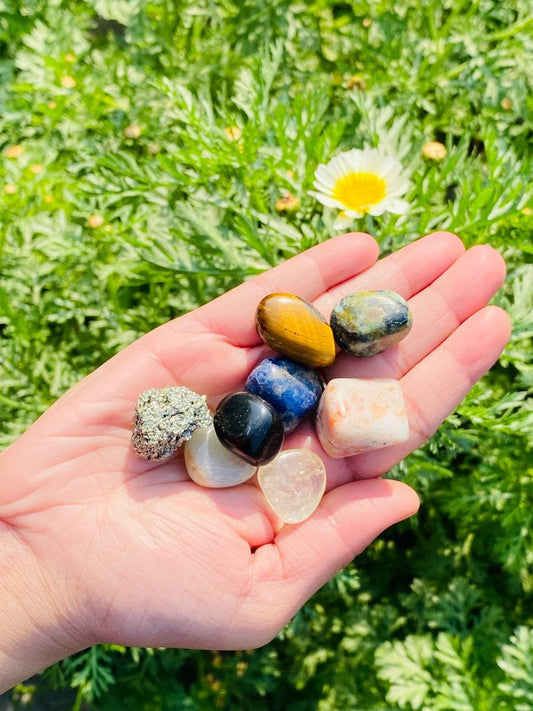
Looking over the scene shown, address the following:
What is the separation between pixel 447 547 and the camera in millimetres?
2855

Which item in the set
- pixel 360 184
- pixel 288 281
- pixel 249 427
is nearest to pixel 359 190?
pixel 360 184

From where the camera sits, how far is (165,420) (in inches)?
70.9

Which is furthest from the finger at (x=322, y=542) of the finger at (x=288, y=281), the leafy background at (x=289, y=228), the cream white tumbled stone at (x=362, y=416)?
the finger at (x=288, y=281)

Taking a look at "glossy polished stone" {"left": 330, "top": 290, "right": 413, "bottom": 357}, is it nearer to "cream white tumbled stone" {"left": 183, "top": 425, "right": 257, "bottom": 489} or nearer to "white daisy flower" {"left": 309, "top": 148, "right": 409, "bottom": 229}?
"white daisy flower" {"left": 309, "top": 148, "right": 409, "bottom": 229}

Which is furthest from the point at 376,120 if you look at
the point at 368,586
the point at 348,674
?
the point at 348,674

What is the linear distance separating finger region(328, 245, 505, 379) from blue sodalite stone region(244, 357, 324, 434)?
0.18 meters

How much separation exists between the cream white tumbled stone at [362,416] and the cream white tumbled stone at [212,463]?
0.27 meters

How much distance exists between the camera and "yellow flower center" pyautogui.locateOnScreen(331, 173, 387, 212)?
91.3 inches

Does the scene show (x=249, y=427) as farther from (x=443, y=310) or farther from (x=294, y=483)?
(x=443, y=310)

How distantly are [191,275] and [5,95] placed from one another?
1730 millimetres

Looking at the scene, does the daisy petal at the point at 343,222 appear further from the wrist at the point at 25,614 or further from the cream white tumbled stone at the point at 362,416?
the wrist at the point at 25,614

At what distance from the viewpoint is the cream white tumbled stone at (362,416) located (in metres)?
1.87

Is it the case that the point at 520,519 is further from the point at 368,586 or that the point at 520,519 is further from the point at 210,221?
the point at 210,221

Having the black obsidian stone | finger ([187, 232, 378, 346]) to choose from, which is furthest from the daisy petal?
the black obsidian stone
